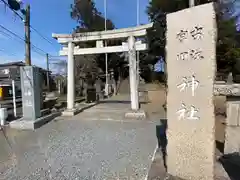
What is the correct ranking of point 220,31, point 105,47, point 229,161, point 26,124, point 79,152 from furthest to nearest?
point 220,31, point 105,47, point 26,124, point 79,152, point 229,161

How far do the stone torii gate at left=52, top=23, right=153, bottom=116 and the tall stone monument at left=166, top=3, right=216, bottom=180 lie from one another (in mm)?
5057

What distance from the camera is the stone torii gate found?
319 inches

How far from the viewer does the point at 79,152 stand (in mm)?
4355

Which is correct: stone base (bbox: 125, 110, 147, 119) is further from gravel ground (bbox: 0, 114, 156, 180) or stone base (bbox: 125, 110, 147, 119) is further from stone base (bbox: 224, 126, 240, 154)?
stone base (bbox: 224, 126, 240, 154)

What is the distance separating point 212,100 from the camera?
2.80 m

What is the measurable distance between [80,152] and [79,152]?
0.02 m

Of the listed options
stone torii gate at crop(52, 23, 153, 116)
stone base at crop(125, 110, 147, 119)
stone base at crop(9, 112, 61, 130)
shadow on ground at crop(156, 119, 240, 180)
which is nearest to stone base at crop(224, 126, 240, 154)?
shadow on ground at crop(156, 119, 240, 180)

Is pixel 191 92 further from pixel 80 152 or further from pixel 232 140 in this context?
pixel 80 152

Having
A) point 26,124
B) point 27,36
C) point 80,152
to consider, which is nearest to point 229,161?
point 80,152

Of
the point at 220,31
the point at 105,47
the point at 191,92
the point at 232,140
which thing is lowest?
the point at 232,140

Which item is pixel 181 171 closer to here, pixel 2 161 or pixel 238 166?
pixel 238 166

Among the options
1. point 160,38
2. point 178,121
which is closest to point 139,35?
point 178,121

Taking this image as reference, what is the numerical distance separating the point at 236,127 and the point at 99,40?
6.29 metres

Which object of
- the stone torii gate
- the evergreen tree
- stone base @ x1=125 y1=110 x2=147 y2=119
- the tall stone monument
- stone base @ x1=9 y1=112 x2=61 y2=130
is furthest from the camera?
the evergreen tree
